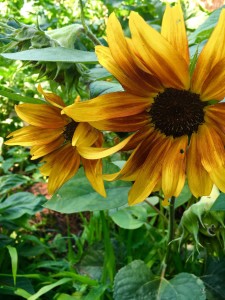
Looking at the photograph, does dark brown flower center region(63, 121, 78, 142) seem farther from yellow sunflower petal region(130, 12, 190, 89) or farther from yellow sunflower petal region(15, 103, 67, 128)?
yellow sunflower petal region(130, 12, 190, 89)

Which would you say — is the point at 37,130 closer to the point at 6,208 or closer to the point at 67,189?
the point at 67,189

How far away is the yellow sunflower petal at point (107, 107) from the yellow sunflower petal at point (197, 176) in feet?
0.23

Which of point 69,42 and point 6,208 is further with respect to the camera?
point 6,208

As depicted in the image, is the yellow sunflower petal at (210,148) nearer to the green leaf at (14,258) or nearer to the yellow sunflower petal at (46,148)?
the yellow sunflower petal at (46,148)

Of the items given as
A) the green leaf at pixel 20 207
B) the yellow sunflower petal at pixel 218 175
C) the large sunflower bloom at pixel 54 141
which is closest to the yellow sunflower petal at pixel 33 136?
the large sunflower bloom at pixel 54 141

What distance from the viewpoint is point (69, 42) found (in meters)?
0.61

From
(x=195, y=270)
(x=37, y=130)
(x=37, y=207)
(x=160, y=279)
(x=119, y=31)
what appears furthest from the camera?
(x=37, y=207)

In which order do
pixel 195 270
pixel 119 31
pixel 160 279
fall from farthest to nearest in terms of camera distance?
pixel 195 270 → pixel 160 279 → pixel 119 31

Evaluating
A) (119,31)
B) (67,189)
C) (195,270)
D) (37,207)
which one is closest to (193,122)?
(119,31)

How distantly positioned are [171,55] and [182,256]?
0.64 metres

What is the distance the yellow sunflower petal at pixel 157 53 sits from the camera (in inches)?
16.1

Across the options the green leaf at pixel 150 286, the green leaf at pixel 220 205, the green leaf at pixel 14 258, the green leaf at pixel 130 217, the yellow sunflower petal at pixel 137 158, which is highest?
the yellow sunflower petal at pixel 137 158

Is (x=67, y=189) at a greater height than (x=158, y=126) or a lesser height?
lesser

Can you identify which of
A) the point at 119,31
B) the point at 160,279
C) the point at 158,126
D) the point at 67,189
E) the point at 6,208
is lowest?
the point at 6,208
